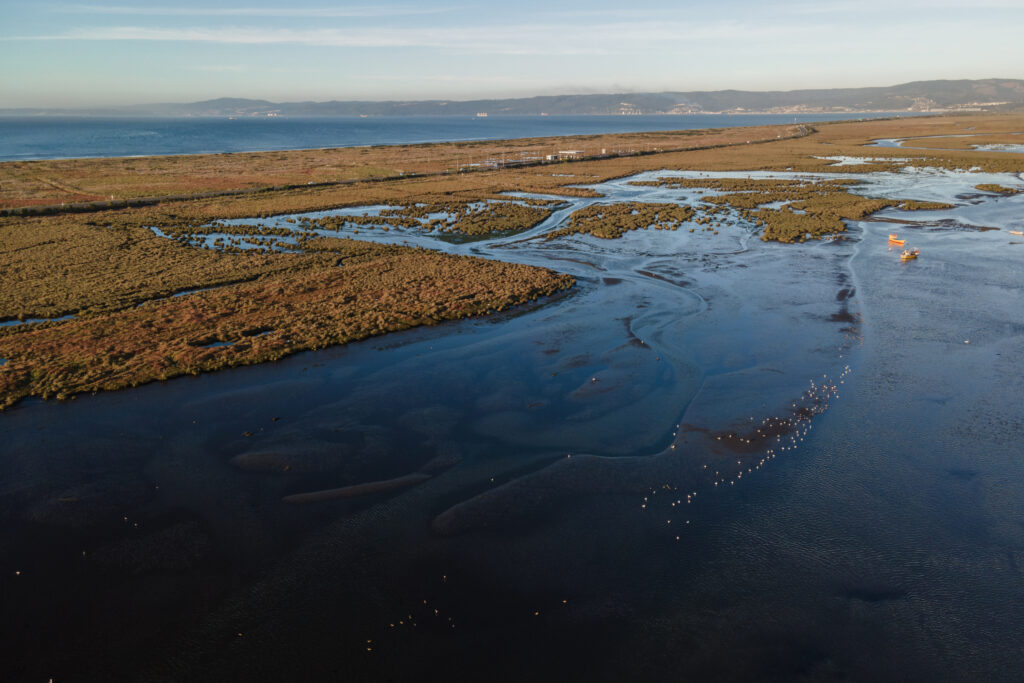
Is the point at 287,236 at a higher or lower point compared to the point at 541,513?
higher

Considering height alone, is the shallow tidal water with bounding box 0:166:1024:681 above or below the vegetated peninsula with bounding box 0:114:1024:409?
below

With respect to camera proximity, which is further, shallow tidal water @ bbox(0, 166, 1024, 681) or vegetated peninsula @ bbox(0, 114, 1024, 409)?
vegetated peninsula @ bbox(0, 114, 1024, 409)

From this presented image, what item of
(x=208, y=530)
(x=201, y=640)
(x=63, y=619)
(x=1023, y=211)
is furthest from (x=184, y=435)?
(x=1023, y=211)

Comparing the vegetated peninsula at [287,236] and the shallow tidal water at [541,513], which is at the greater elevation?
the vegetated peninsula at [287,236]

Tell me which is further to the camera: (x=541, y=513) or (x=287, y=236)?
(x=287, y=236)

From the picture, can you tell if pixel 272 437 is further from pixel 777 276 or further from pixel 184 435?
pixel 777 276
